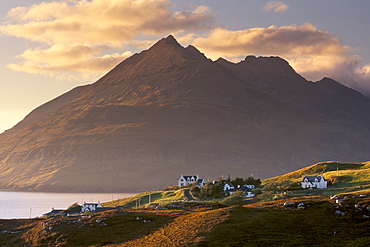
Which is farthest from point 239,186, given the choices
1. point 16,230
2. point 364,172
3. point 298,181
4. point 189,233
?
point 189,233

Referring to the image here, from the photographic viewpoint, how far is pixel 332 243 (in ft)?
155

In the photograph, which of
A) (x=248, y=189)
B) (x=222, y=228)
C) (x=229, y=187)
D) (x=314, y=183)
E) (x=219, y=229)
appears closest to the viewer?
(x=219, y=229)

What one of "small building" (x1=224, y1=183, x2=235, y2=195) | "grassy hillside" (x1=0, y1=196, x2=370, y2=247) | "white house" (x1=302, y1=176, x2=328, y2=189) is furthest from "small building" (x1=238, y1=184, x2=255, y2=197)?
"grassy hillside" (x1=0, y1=196, x2=370, y2=247)

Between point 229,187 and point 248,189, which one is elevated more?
point 229,187

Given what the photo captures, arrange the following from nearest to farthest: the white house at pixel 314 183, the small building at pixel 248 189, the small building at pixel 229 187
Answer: the white house at pixel 314 183 → the small building at pixel 248 189 → the small building at pixel 229 187

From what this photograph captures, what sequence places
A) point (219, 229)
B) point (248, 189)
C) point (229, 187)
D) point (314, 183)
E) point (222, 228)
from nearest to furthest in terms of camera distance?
point (219, 229), point (222, 228), point (314, 183), point (248, 189), point (229, 187)

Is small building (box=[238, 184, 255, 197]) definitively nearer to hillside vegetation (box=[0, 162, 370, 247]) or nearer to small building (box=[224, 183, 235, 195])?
small building (box=[224, 183, 235, 195])

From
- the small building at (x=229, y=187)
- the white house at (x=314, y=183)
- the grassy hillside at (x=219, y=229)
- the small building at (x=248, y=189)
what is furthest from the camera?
the small building at (x=229, y=187)

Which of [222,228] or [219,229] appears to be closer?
[219,229]

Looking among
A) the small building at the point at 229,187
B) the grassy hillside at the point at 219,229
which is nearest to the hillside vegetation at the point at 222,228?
the grassy hillside at the point at 219,229

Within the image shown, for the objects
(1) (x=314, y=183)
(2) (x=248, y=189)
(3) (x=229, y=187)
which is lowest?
(2) (x=248, y=189)

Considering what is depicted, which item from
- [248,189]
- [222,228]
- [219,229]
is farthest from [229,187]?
[219,229]

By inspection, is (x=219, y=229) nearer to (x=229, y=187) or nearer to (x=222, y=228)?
(x=222, y=228)

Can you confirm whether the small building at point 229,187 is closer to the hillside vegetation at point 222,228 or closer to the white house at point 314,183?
the white house at point 314,183
